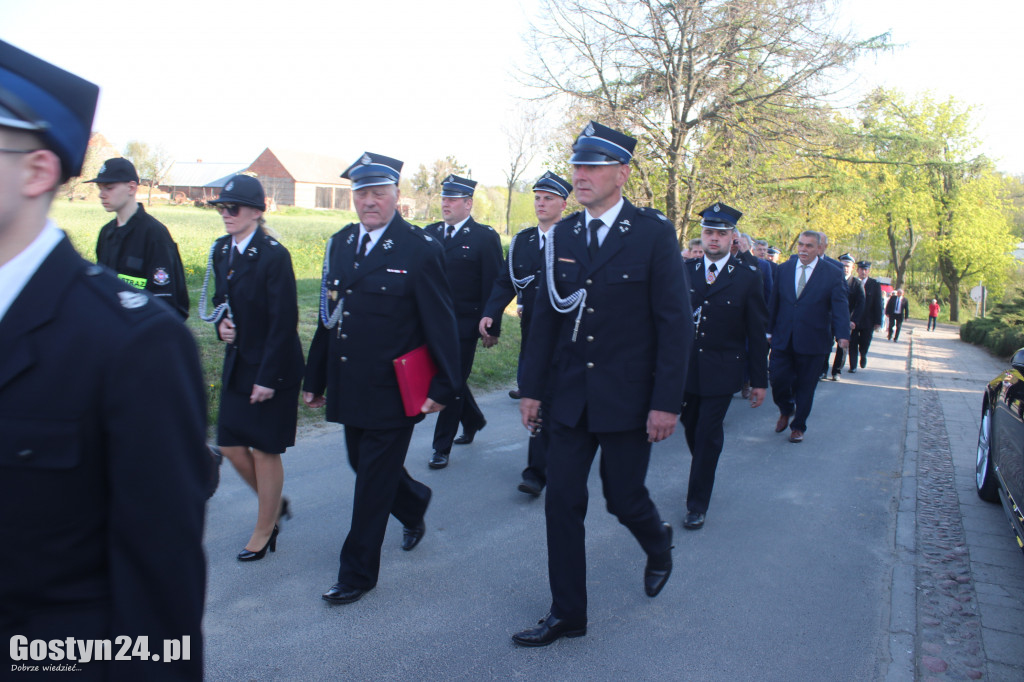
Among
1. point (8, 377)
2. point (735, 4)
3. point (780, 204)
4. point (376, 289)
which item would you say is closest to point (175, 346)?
point (8, 377)

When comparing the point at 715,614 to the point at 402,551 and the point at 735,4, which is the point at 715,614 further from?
the point at 735,4

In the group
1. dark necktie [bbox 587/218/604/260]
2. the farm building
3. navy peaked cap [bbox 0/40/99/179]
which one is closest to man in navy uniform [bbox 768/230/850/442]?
dark necktie [bbox 587/218/604/260]

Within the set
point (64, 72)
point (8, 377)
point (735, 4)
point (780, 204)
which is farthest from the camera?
point (780, 204)

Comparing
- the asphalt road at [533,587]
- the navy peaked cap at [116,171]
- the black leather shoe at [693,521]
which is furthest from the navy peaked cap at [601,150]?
the navy peaked cap at [116,171]

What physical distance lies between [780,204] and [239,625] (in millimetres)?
18300

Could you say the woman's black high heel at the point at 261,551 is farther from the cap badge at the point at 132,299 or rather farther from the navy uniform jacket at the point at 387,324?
the cap badge at the point at 132,299

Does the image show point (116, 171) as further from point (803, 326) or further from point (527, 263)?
point (803, 326)

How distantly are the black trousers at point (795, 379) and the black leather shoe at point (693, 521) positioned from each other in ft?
10.9

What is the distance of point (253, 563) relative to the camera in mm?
4289

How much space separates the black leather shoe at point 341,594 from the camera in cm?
387

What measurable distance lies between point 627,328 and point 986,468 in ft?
14.6

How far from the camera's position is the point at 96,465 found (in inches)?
51.3

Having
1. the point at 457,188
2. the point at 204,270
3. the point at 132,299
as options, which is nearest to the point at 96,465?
the point at 132,299

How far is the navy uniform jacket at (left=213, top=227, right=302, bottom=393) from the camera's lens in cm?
411
